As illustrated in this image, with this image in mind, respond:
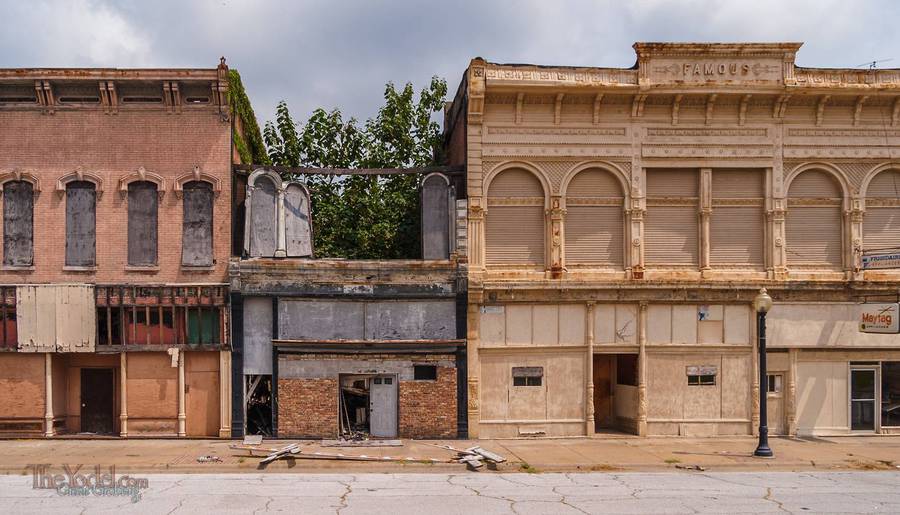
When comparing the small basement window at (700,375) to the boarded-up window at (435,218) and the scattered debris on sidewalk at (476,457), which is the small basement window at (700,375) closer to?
the scattered debris on sidewalk at (476,457)

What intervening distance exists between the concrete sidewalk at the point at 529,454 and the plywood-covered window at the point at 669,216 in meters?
4.91

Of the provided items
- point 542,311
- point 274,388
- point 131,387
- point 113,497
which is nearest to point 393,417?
point 274,388

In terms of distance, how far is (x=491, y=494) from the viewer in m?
14.3

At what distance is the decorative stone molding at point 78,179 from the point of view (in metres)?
20.4

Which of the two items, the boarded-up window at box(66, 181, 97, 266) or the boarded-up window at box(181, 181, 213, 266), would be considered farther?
the boarded-up window at box(181, 181, 213, 266)

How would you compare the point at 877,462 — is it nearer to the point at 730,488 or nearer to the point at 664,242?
the point at 730,488

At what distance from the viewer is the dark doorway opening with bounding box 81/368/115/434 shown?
2100cm

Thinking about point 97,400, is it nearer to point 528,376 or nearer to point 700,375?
point 528,376

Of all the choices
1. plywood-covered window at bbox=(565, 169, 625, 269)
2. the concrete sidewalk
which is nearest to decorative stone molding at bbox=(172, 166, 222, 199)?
the concrete sidewalk

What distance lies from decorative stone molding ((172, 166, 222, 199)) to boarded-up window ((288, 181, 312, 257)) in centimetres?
174

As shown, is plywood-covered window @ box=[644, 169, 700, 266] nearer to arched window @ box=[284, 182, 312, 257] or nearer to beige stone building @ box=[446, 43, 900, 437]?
beige stone building @ box=[446, 43, 900, 437]

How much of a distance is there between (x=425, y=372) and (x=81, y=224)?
9.61 metres

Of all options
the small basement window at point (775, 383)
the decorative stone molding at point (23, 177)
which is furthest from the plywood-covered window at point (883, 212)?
the decorative stone molding at point (23, 177)

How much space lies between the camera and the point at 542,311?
2108 centimetres
